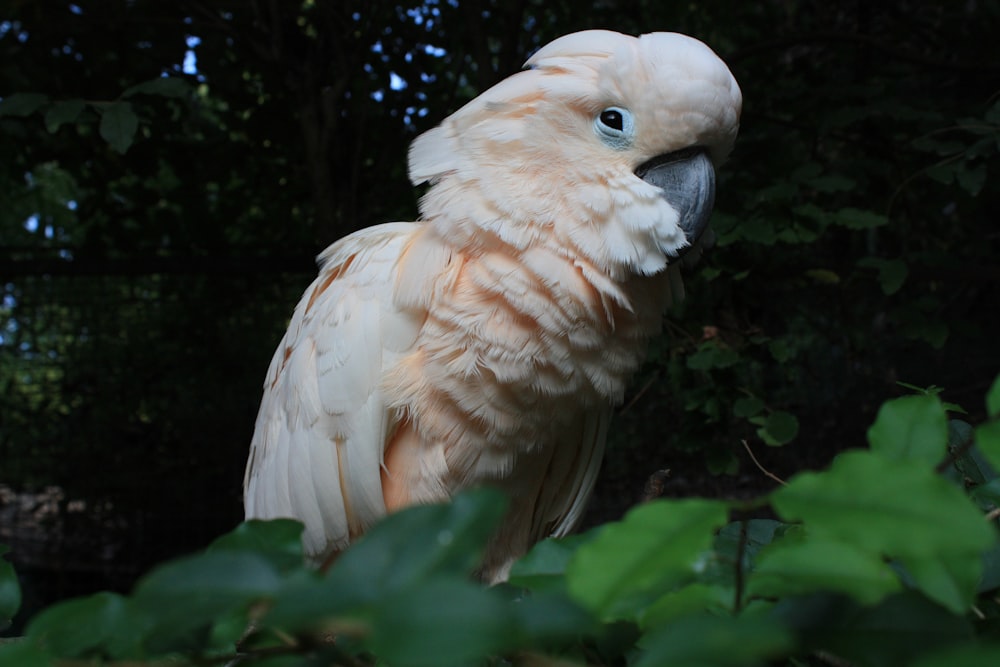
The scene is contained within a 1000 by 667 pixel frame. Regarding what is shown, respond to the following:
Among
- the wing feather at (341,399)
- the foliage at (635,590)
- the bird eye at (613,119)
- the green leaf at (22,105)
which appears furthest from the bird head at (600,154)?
the green leaf at (22,105)

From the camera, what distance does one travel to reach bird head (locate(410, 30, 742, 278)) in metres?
1.41

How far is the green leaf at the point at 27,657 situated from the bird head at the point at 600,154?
106cm

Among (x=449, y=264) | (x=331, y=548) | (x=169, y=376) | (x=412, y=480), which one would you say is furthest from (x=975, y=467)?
(x=169, y=376)

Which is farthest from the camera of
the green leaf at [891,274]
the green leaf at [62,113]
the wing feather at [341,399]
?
the green leaf at [891,274]

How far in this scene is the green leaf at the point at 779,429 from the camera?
2.25 metres

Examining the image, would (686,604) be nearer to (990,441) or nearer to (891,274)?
(990,441)

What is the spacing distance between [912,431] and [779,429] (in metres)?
1.81

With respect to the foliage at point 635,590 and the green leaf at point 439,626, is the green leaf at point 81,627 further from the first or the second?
the green leaf at point 439,626

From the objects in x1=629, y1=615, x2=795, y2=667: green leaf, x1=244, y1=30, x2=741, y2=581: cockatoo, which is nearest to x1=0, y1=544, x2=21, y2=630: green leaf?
x1=629, y1=615, x2=795, y2=667: green leaf

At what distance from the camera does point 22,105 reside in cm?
189

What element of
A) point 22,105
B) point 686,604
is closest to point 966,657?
point 686,604

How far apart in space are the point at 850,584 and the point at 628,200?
107 cm

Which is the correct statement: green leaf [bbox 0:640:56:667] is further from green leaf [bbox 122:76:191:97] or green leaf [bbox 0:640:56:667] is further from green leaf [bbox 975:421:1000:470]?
green leaf [bbox 122:76:191:97]

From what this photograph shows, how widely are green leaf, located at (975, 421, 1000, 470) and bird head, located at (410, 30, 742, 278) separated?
0.96 metres
